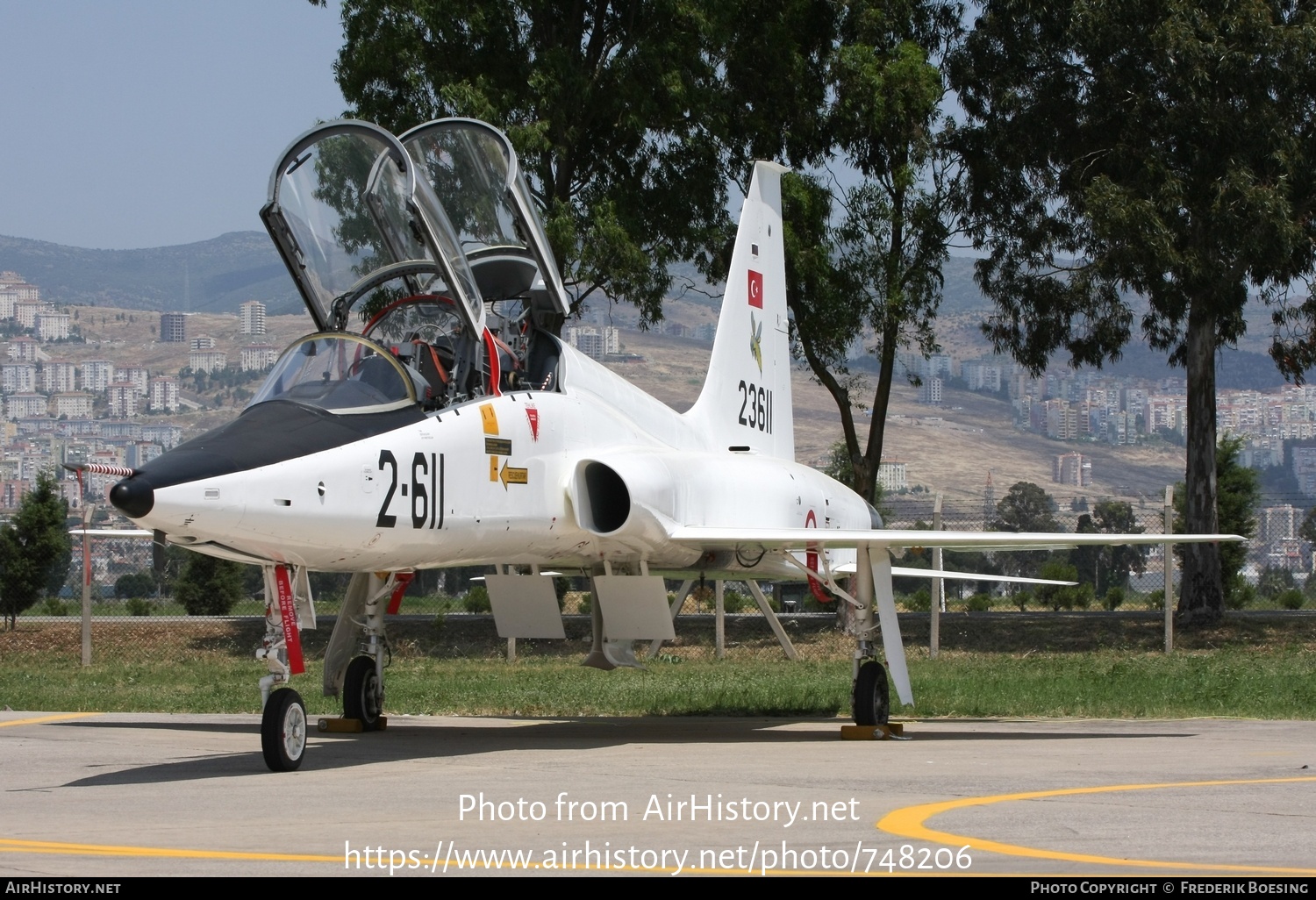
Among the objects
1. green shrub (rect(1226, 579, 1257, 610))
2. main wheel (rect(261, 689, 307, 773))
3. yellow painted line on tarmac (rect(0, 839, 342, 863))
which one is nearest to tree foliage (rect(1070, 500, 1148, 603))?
green shrub (rect(1226, 579, 1257, 610))

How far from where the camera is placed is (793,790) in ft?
28.9

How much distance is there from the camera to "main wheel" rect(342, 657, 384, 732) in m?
13.1

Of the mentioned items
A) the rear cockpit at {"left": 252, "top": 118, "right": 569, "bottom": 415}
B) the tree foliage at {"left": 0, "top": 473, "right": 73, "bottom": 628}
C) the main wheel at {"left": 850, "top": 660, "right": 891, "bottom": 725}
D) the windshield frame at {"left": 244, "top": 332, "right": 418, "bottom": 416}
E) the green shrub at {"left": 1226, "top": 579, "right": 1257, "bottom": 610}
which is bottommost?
the green shrub at {"left": 1226, "top": 579, "right": 1257, "bottom": 610}

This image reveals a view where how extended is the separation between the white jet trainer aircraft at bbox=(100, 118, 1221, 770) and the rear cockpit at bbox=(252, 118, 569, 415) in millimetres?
19

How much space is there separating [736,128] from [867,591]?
18.7m

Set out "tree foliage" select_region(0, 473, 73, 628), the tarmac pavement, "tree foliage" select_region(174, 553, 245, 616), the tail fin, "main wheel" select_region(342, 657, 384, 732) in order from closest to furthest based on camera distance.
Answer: the tarmac pavement → "main wheel" select_region(342, 657, 384, 732) → the tail fin → "tree foliage" select_region(0, 473, 73, 628) → "tree foliage" select_region(174, 553, 245, 616)

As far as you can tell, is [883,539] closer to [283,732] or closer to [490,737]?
[490,737]

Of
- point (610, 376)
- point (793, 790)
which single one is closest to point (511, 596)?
point (610, 376)

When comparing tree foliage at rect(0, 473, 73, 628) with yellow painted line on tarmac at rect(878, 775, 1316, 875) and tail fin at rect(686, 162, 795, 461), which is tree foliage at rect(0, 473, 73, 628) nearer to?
tail fin at rect(686, 162, 795, 461)

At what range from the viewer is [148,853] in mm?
6480

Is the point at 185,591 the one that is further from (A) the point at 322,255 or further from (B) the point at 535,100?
(A) the point at 322,255

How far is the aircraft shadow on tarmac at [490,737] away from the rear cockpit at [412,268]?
2493mm

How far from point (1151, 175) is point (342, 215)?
20092 mm

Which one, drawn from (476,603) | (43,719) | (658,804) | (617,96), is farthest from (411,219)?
(476,603)
